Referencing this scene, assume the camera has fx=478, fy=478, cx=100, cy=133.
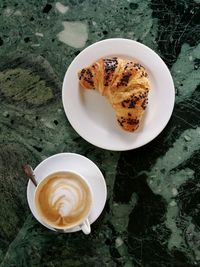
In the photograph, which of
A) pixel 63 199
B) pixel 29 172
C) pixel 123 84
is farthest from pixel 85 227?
pixel 123 84

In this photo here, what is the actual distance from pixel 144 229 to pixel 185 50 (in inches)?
20.2

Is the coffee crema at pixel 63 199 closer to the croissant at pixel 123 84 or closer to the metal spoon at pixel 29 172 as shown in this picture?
the metal spoon at pixel 29 172

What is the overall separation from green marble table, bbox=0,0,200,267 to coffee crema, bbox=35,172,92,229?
16 centimetres

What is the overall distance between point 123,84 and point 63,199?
1.07 feet

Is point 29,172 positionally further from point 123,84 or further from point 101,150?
point 123,84

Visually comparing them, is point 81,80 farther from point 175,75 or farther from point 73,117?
point 175,75

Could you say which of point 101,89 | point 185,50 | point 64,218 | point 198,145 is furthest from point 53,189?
point 185,50

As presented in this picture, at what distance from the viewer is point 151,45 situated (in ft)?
4.37

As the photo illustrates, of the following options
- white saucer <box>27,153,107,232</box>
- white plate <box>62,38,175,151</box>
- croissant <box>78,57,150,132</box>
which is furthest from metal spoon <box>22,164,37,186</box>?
croissant <box>78,57,150,132</box>

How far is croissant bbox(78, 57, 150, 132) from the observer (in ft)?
4.00

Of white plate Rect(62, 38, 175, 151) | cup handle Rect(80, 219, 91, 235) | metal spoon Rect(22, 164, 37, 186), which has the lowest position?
cup handle Rect(80, 219, 91, 235)

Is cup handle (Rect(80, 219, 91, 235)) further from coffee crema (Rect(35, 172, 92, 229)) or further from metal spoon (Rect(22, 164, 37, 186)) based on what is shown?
metal spoon (Rect(22, 164, 37, 186))

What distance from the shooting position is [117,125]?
1304 mm

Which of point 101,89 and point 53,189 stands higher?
point 101,89
